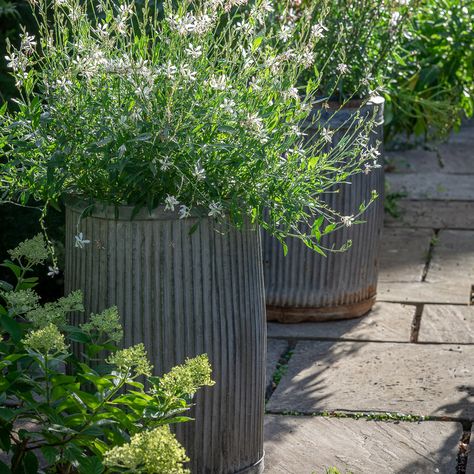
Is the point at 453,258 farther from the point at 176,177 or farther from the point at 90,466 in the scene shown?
the point at 90,466

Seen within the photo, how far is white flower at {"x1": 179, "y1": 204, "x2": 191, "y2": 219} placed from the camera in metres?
2.63

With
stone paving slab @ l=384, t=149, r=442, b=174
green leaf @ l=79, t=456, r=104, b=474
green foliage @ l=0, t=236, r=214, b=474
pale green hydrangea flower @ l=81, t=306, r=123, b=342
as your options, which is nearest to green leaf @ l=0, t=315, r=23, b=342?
green foliage @ l=0, t=236, r=214, b=474

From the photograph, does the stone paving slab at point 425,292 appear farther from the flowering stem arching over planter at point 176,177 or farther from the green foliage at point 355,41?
the flowering stem arching over planter at point 176,177

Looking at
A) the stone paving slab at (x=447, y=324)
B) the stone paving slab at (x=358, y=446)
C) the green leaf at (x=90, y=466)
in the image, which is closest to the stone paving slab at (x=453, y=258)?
the stone paving slab at (x=447, y=324)

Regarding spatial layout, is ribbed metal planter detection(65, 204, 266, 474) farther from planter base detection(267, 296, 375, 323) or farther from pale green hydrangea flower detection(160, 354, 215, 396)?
planter base detection(267, 296, 375, 323)

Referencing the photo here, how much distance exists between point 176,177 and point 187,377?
0.63 meters

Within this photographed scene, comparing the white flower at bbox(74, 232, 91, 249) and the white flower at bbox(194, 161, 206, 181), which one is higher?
the white flower at bbox(194, 161, 206, 181)

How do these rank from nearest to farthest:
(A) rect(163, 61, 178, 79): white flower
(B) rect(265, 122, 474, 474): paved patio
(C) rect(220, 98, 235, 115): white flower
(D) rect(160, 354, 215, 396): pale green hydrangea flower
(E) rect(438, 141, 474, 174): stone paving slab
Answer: (D) rect(160, 354, 215, 396): pale green hydrangea flower
(A) rect(163, 61, 178, 79): white flower
(C) rect(220, 98, 235, 115): white flower
(B) rect(265, 122, 474, 474): paved patio
(E) rect(438, 141, 474, 174): stone paving slab

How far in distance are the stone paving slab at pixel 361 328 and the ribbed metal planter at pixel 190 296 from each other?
155 centimetres

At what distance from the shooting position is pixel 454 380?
396 cm

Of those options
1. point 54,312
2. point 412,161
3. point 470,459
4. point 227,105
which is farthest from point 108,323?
point 412,161

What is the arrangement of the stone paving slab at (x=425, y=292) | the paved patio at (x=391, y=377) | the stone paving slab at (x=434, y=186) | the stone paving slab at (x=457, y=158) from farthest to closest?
the stone paving slab at (x=457, y=158)
the stone paving slab at (x=434, y=186)
the stone paving slab at (x=425, y=292)
the paved patio at (x=391, y=377)

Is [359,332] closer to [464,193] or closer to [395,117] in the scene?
[395,117]

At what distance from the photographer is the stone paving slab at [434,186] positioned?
6.98 metres
